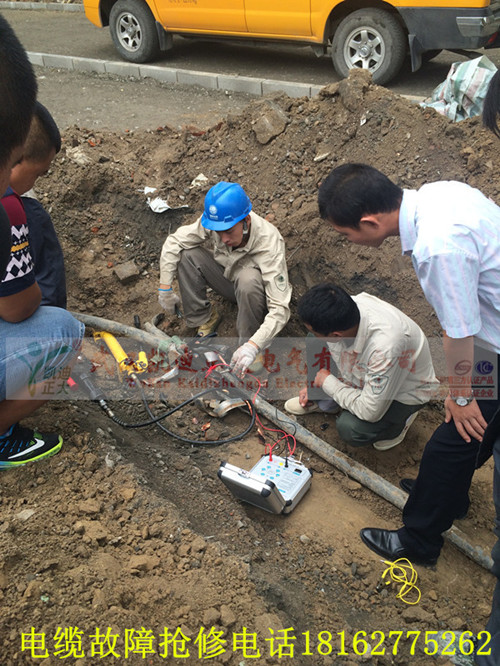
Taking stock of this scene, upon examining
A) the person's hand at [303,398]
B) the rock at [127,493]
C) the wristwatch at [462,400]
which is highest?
the wristwatch at [462,400]

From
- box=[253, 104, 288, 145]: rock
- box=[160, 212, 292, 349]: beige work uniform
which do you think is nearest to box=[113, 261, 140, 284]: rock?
box=[160, 212, 292, 349]: beige work uniform

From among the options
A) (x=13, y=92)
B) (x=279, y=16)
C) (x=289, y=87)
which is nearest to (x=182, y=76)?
(x=279, y=16)

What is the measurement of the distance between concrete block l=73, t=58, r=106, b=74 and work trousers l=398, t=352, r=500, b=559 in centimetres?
824

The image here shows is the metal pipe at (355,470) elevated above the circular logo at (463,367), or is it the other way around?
the circular logo at (463,367)

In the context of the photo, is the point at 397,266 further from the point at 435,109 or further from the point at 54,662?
the point at 54,662

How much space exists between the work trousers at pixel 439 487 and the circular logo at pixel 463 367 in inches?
8.4

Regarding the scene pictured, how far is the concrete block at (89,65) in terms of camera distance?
28.1 ft

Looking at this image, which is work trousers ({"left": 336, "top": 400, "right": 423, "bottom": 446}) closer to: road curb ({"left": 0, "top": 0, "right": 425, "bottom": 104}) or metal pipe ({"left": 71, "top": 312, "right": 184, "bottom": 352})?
metal pipe ({"left": 71, "top": 312, "right": 184, "bottom": 352})

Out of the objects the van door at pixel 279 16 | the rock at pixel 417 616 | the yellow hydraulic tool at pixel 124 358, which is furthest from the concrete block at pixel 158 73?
the rock at pixel 417 616

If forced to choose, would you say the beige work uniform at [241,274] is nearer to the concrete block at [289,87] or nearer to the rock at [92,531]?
the rock at [92,531]

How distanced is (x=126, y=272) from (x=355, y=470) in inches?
110

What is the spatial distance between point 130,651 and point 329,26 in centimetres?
720

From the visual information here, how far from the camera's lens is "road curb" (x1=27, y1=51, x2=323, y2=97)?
23.0ft

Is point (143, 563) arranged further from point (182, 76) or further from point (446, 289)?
point (182, 76)
